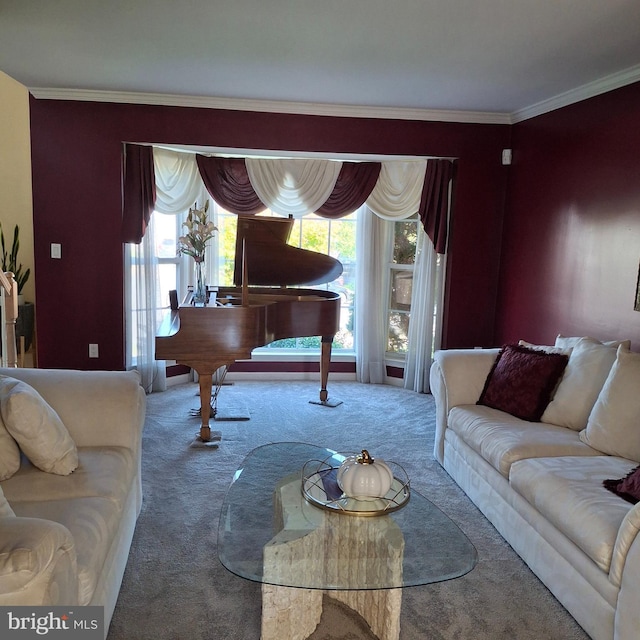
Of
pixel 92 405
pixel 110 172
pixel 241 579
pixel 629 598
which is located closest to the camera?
pixel 629 598

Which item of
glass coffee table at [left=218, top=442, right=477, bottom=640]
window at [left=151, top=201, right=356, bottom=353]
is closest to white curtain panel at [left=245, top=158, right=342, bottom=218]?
window at [left=151, top=201, right=356, bottom=353]

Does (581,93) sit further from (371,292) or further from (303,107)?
(371,292)

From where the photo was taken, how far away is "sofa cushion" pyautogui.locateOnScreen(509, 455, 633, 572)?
2.13 meters

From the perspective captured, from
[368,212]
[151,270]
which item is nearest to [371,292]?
[368,212]

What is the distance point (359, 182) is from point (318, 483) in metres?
3.70

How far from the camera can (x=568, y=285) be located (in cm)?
421

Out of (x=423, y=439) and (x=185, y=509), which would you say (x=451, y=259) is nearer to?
(x=423, y=439)

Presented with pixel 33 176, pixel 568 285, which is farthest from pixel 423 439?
pixel 33 176

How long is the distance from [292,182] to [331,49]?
2.05m

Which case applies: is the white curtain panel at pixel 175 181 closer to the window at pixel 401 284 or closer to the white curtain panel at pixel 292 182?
the white curtain panel at pixel 292 182

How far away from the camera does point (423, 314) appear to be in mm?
5609

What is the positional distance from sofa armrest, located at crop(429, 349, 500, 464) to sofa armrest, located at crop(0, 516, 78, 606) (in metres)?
2.54

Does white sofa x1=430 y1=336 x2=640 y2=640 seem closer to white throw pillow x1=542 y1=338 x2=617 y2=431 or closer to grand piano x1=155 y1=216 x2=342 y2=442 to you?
white throw pillow x1=542 y1=338 x2=617 y2=431

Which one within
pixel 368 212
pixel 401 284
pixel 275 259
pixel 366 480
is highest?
pixel 368 212
